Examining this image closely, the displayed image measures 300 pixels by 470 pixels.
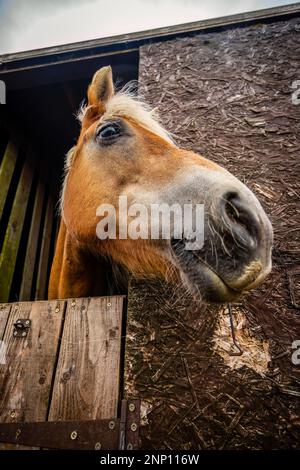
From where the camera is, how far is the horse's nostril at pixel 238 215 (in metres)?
1.27

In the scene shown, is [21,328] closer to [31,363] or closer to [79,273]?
[31,363]

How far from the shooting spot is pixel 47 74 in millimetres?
3584

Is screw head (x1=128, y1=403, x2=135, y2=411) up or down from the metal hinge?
up

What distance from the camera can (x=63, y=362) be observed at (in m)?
1.85

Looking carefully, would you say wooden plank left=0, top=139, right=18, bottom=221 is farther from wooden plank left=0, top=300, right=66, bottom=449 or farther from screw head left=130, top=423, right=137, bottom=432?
screw head left=130, top=423, right=137, bottom=432

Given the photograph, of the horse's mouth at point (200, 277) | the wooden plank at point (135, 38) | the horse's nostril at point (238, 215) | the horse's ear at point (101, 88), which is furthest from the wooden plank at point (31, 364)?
the wooden plank at point (135, 38)

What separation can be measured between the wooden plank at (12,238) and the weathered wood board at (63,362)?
1340 mm

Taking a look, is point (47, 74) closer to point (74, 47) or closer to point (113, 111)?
point (74, 47)

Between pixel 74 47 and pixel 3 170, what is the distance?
161 cm

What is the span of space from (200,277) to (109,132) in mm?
1237

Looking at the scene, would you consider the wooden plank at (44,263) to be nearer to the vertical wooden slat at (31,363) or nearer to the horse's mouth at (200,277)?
the vertical wooden slat at (31,363)

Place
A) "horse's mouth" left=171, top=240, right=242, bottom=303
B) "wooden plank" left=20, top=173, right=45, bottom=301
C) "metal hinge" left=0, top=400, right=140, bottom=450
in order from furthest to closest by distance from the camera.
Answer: "wooden plank" left=20, top=173, right=45, bottom=301 < "metal hinge" left=0, top=400, right=140, bottom=450 < "horse's mouth" left=171, top=240, right=242, bottom=303

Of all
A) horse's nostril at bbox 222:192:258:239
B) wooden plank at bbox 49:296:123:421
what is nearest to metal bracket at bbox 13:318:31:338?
wooden plank at bbox 49:296:123:421

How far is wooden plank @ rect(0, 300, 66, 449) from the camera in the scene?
5.80 ft
